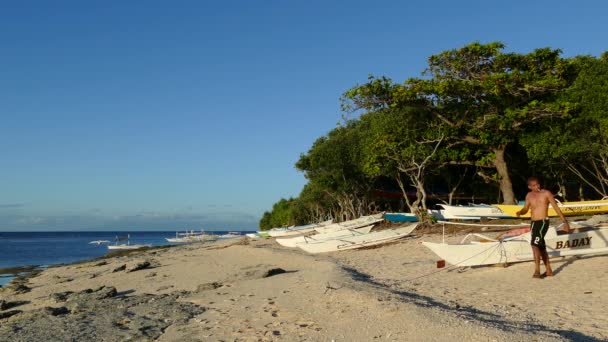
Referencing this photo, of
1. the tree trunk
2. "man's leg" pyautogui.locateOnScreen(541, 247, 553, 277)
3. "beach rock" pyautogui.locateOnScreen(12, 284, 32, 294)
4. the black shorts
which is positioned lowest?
"beach rock" pyautogui.locateOnScreen(12, 284, 32, 294)

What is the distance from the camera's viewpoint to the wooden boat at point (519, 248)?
37.0ft

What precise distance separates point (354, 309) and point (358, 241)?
12.6 metres

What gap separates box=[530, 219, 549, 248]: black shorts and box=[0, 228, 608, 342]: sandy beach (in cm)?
78

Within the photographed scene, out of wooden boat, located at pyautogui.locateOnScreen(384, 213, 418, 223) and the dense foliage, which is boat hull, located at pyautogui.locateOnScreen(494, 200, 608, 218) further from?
wooden boat, located at pyautogui.locateOnScreen(384, 213, 418, 223)

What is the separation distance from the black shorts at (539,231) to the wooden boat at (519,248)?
3.81 feet

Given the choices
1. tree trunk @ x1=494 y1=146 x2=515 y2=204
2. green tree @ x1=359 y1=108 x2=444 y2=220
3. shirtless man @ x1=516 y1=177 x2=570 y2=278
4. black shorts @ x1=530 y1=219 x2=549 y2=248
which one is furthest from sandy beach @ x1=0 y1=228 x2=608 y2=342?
green tree @ x1=359 y1=108 x2=444 y2=220

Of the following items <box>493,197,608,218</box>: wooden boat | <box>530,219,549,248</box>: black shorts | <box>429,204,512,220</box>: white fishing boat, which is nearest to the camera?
<box>530,219,549,248</box>: black shorts

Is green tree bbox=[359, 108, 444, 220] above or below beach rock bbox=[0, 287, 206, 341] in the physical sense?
above

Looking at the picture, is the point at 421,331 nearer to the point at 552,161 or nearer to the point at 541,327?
the point at 541,327

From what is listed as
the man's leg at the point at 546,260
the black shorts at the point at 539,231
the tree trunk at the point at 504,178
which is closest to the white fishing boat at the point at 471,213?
the tree trunk at the point at 504,178

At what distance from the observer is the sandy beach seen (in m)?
6.46

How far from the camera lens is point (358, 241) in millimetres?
20047

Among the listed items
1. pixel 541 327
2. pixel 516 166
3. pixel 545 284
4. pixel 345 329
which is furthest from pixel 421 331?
pixel 516 166

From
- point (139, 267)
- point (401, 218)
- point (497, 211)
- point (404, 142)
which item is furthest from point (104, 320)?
point (404, 142)
